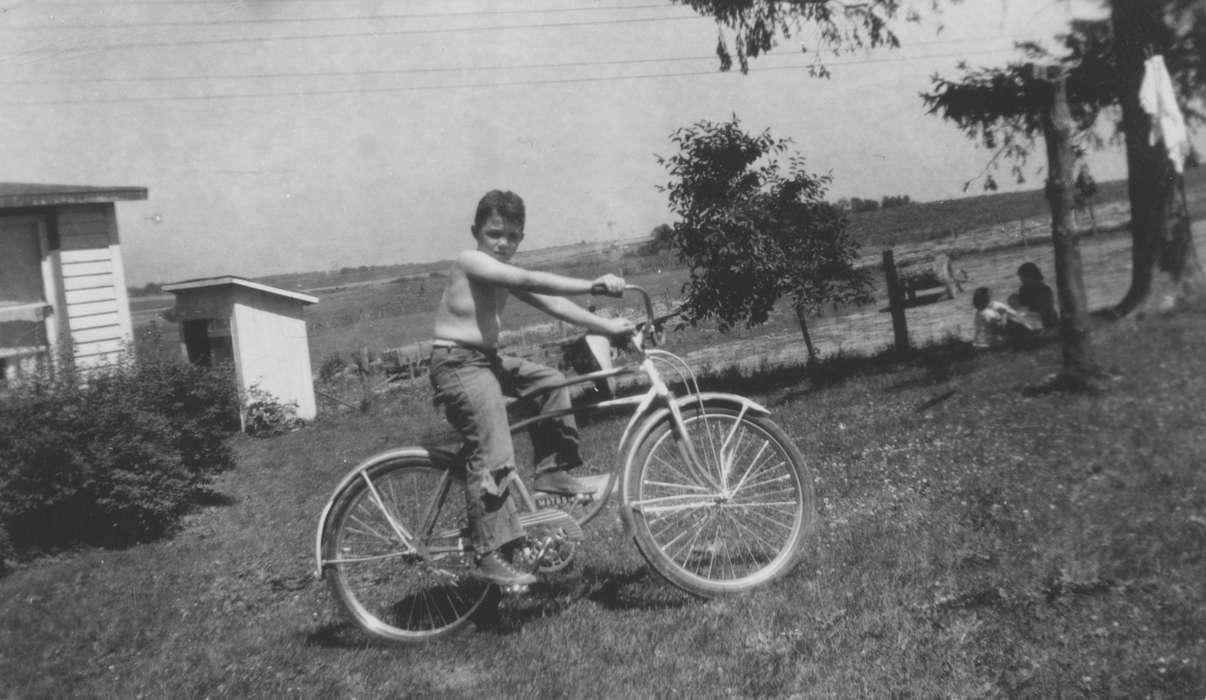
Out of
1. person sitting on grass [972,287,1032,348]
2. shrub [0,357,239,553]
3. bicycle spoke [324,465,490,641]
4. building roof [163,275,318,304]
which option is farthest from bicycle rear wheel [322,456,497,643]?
building roof [163,275,318,304]

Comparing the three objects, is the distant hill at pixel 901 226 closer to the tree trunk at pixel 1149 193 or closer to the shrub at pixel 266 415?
the tree trunk at pixel 1149 193

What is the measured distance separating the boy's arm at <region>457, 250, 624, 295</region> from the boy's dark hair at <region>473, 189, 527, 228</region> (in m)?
0.21

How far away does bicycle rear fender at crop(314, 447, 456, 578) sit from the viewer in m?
3.51

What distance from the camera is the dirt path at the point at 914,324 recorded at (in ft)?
32.8

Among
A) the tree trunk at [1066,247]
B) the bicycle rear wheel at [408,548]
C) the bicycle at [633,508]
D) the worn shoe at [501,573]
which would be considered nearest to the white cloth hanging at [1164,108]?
the tree trunk at [1066,247]

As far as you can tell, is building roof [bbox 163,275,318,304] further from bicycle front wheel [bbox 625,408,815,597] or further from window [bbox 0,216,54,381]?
bicycle front wheel [bbox 625,408,815,597]

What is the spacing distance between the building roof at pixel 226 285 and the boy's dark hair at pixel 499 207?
13188 millimetres

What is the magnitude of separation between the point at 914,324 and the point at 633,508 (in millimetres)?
9956

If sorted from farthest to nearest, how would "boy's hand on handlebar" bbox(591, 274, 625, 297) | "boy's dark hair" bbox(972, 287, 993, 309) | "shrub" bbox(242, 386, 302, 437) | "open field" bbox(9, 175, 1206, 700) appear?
"shrub" bbox(242, 386, 302, 437) → "boy's dark hair" bbox(972, 287, 993, 309) → "boy's hand on handlebar" bbox(591, 274, 625, 297) → "open field" bbox(9, 175, 1206, 700)

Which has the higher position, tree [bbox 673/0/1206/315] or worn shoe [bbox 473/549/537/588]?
tree [bbox 673/0/1206/315]

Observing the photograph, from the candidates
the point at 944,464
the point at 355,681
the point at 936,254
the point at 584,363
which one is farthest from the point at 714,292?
the point at 355,681

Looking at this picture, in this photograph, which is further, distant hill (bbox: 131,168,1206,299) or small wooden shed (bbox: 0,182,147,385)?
small wooden shed (bbox: 0,182,147,385)

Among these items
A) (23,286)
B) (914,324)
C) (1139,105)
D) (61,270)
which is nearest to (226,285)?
(61,270)

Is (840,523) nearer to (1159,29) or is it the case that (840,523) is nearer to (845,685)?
(845,685)
